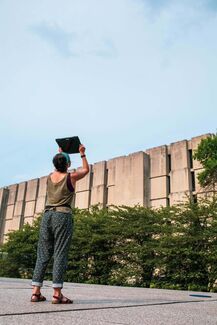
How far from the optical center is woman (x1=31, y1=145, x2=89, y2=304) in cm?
373

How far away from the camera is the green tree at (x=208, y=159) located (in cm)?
2850

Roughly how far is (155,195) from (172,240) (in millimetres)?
18706

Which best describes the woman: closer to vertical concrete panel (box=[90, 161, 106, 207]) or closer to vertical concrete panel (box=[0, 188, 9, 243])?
vertical concrete panel (box=[90, 161, 106, 207])

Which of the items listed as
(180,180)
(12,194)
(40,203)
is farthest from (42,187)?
(180,180)

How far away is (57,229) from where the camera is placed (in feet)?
12.5

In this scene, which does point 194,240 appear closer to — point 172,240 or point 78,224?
point 172,240

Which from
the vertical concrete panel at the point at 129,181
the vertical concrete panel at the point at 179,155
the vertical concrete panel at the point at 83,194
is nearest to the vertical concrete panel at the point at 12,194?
the vertical concrete panel at the point at 83,194

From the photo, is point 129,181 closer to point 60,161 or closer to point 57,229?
point 60,161

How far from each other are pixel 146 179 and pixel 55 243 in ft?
101

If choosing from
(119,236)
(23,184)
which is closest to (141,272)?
(119,236)

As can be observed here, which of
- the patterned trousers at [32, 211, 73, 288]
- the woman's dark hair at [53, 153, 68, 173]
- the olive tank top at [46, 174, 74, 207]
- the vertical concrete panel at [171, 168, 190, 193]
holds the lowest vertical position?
the patterned trousers at [32, 211, 73, 288]

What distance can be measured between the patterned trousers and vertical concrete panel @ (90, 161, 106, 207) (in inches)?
1304

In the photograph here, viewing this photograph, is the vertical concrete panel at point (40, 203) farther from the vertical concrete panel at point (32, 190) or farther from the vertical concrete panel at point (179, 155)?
the vertical concrete panel at point (179, 155)

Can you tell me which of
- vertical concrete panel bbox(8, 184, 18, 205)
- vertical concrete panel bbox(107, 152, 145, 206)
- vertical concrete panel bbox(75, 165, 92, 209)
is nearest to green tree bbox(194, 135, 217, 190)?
vertical concrete panel bbox(107, 152, 145, 206)
